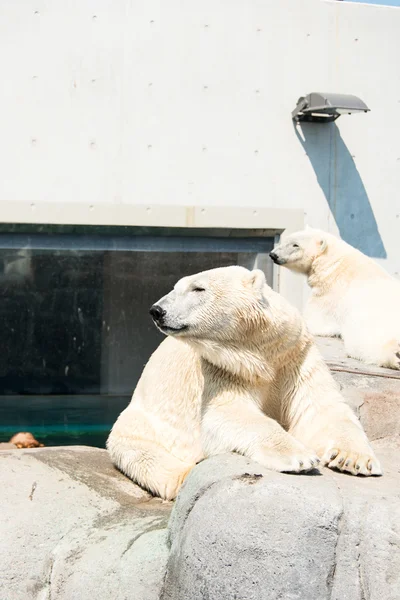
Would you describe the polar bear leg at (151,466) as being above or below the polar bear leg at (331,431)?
below

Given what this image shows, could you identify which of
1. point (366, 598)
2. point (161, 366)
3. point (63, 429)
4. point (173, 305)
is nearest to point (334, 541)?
point (366, 598)

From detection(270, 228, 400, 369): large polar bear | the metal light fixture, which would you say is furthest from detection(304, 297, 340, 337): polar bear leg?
the metal light fixture

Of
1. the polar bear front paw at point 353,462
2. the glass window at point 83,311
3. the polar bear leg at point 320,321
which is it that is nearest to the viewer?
the polar bear front paw at point 353,462

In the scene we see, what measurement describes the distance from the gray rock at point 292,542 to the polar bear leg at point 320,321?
168 inches

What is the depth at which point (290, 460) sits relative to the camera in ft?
10.0

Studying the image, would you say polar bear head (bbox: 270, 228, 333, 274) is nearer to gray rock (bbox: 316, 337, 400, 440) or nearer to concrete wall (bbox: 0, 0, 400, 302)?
concrete wall (bbox: 0, 0, 400, 302)

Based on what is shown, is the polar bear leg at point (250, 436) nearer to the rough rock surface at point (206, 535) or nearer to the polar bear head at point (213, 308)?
the rough rock surface at point (206, 535)

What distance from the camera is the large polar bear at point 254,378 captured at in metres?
3.27

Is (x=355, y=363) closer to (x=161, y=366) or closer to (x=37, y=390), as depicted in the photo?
(x=161, y=366)

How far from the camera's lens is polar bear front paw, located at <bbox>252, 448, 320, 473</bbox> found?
3.04 metres

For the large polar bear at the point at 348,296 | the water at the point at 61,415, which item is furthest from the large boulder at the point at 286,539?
the water at the point at 61,415

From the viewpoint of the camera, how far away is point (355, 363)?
607 centimetres

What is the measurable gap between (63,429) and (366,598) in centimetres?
700

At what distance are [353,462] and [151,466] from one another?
1.19 m
